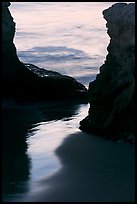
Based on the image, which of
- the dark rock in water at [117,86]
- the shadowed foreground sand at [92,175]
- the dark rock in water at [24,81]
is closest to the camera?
the shadowed foreground sand at [92,175]

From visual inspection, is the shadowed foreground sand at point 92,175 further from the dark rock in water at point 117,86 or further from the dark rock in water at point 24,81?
the dark rock in water at point 24,81

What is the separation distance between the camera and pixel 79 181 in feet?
45.1

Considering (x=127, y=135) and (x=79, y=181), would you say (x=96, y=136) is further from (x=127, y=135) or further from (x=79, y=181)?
(x=79, y=181)

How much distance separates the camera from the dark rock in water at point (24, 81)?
117 feet

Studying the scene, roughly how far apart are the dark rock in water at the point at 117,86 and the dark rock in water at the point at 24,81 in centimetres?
1399

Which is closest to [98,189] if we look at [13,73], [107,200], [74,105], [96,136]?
[107,200]

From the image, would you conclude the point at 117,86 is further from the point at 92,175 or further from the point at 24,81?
the point at 24,81

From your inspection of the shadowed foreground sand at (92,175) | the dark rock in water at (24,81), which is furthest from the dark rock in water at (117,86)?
the dark rock in water at (24,81)

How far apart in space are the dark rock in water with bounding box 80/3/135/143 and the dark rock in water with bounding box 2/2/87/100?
13992 mm

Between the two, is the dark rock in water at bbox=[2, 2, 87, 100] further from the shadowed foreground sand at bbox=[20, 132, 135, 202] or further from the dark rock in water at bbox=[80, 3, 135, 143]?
the shadowed foreground sand at bbox=[20, 132, 135, 202]

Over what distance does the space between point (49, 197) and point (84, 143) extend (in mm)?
6231

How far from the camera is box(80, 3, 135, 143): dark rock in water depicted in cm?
1884

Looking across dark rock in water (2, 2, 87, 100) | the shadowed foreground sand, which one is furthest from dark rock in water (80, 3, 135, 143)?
dark rock in water (2, 2, 87, 100)

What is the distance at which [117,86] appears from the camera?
2019 cm
